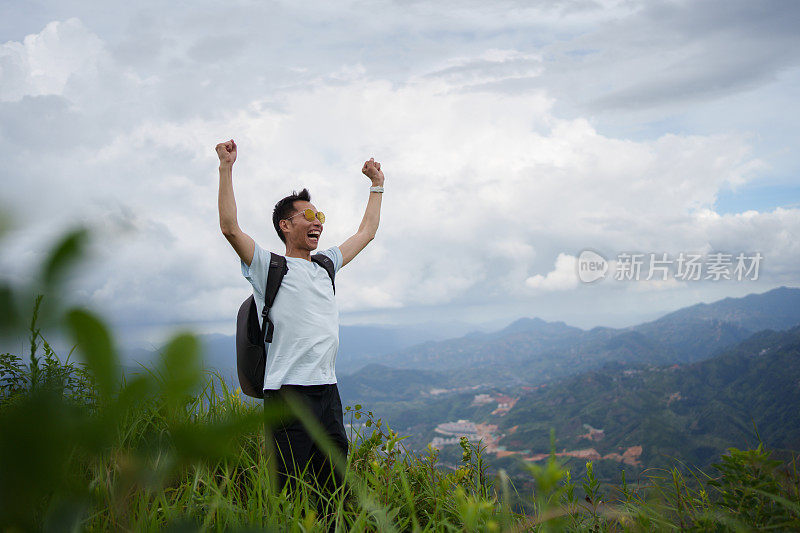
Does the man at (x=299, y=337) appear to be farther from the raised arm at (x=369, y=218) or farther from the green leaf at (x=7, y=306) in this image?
the green leaf at (x=7, y=306)

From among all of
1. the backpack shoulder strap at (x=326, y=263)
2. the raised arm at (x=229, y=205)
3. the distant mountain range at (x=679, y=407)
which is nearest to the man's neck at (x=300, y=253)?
the backpack shoulder strap at (x=326, y=263)

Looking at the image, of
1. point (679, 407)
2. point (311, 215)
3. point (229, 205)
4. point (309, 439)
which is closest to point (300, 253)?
point (311, 215)

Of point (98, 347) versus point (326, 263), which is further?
point (326, 263)

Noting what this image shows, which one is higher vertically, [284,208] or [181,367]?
[284,208]

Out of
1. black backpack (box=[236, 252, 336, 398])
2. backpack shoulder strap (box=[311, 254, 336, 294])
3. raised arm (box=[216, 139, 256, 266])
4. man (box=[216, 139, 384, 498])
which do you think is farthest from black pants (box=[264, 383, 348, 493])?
raised arm (box=[216, 139, 256, 266])

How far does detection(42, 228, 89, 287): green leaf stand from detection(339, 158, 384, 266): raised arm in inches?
147

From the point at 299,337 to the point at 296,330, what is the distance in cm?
5

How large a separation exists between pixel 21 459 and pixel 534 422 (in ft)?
608

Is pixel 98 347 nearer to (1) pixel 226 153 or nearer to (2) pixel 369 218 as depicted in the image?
(1) pixel 226 153

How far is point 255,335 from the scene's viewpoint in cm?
342

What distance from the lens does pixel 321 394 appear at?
3.33 m

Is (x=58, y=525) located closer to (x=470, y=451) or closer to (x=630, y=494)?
(x=630, y=494)

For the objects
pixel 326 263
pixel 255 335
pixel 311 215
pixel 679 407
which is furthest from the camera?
pixel 679 407

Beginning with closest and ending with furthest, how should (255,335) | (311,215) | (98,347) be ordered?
(98,347) < (255,335) < (311,215)
